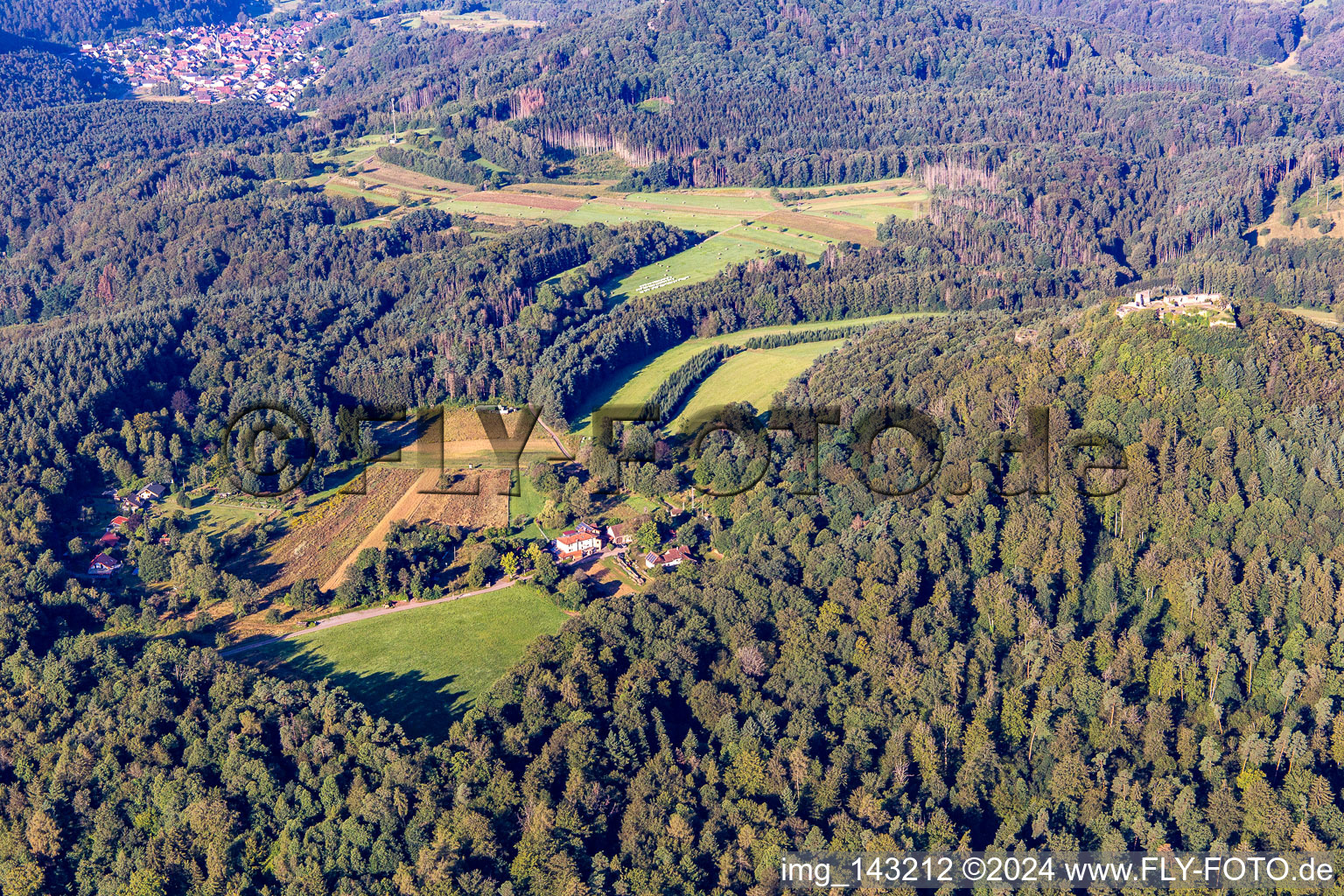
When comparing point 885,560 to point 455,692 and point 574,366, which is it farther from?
point 574,366

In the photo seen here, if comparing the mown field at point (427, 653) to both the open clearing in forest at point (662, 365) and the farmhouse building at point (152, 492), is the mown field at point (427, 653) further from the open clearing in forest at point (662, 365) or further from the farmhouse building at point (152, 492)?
the open clearing in forest at point (662, 365)

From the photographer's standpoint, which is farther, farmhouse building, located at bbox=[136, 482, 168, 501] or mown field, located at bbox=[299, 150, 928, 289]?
mown field, located at bbox=[299, 150, 928, 289]

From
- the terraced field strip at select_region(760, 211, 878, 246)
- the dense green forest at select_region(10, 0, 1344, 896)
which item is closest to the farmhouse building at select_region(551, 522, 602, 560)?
the dense green forest at select_region(10, 0, 1344, 896)

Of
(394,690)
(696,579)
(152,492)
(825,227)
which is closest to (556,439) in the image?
(696,579)

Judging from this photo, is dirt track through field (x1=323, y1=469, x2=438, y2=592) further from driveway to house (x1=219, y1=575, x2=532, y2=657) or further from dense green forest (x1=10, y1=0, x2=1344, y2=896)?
driveway to house (x1=219, y1=575, x2=532, y2=657)

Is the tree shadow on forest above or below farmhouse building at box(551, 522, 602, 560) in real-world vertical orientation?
below

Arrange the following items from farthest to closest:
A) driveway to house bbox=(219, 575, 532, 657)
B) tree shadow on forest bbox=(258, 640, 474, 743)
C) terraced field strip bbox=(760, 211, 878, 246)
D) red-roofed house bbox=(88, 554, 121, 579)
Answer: terraced field strip bbox=(760, 211, 878, 246) < red-roofed house bbox=(88, 554, 121, 579) < driveway to house bbox=(219, 575, 532, 657) < tree shadow on forest bbox=(258, 640, 474, 743)
